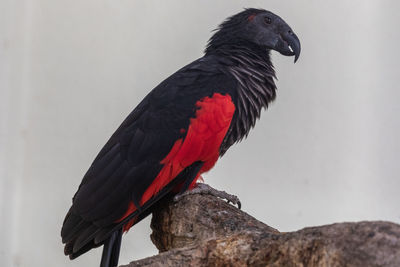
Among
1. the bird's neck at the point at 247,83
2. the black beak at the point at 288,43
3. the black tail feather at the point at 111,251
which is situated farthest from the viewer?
the black beak at the point at 288,43

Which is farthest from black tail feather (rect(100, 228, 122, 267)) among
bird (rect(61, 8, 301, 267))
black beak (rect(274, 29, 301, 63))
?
black beak (rect(274, 29, 301, 63))

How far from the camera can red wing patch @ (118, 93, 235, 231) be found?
76.9 inches

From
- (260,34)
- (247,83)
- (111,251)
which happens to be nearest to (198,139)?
(247,83)

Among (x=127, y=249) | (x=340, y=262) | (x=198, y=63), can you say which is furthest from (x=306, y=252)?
(x=127, y=249)

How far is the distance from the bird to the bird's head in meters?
0.20

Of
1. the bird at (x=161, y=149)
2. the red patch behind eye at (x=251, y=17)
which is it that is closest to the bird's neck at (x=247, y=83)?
the bird at (x=161, y=149)

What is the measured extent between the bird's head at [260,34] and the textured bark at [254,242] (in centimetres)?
73

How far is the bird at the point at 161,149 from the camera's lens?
193cm

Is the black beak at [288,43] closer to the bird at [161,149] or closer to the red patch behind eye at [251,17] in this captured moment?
the red patch behind eye at [251,17]

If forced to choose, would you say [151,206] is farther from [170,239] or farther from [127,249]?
[127,249]

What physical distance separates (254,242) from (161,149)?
2.36ft

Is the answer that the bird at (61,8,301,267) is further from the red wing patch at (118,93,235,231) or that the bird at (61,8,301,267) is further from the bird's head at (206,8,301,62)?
the bird's head at (206,8,301,62)

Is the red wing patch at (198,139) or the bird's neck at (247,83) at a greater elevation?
the bird's neck at (247,83)

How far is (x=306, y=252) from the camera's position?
1.20 m
